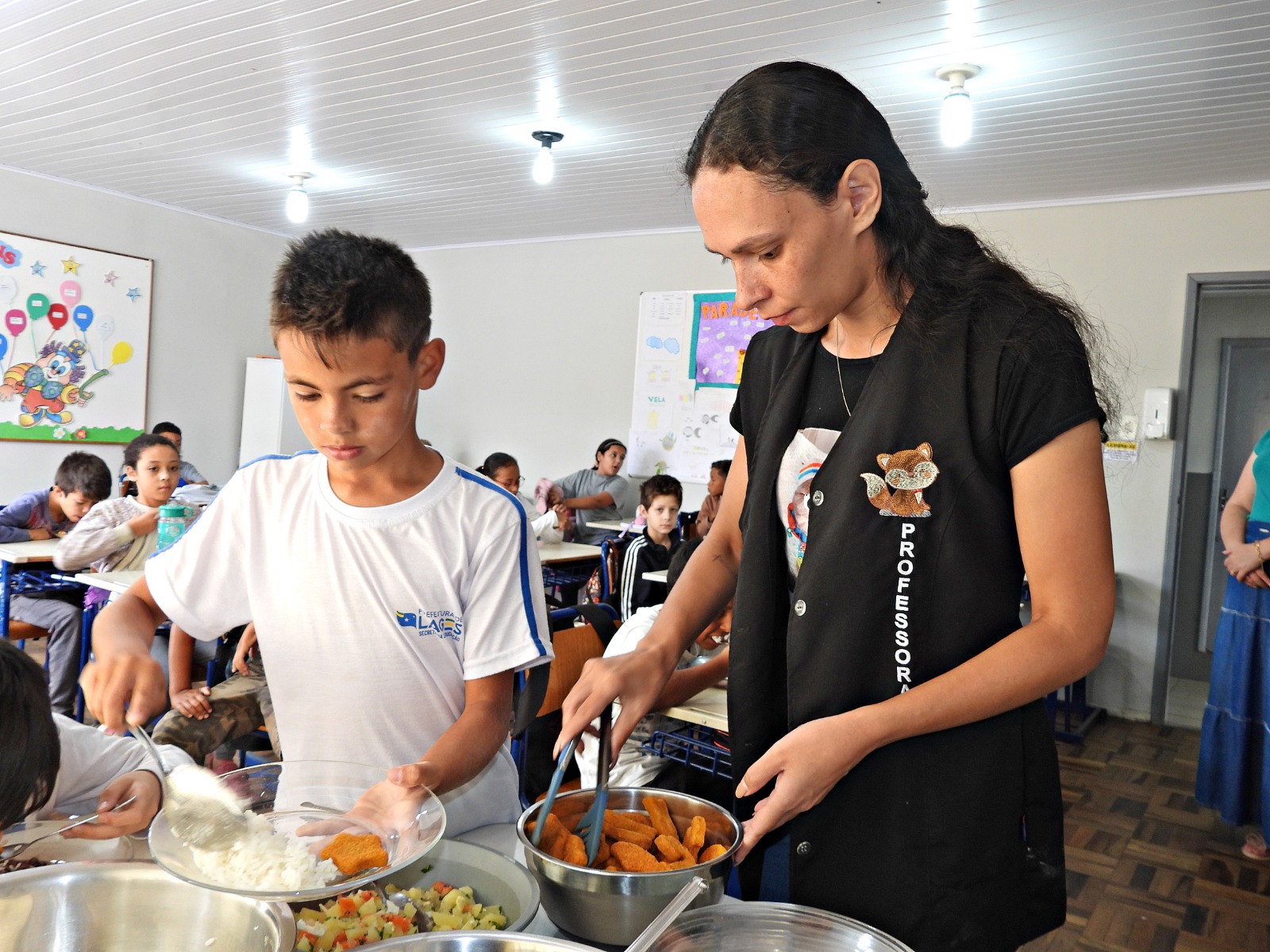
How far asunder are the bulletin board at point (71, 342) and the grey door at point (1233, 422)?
7.66 metres

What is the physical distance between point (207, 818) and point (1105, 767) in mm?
4354

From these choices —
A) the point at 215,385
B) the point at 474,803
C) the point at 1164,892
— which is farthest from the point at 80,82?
the point at 1164,892

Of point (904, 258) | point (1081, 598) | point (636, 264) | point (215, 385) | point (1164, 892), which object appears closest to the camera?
point (1081, 598)

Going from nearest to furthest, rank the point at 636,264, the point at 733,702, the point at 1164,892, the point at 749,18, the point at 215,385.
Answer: the point at 733,702, the point at 1164,892, the point at 749,18, the point at 636,264, the point at 215,385

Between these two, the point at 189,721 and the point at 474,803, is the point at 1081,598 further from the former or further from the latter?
the point at 189,721

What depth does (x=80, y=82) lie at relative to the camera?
454 cm

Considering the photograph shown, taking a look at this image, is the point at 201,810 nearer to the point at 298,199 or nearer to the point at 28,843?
the point at 28,843

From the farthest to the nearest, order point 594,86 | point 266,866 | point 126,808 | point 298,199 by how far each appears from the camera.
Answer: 1. point 298,199
2. point 594,86
3. point 126,808
4. point 266,866

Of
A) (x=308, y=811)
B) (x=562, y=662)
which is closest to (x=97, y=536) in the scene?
(x=562, y=662)

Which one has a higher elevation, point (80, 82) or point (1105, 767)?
point (80, 82)

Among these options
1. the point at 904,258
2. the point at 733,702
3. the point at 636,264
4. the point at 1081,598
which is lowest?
the point at 733,702

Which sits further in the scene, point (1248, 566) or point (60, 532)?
point (60, 532)

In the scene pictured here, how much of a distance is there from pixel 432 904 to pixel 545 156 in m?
4.51

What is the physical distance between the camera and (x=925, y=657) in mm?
898
